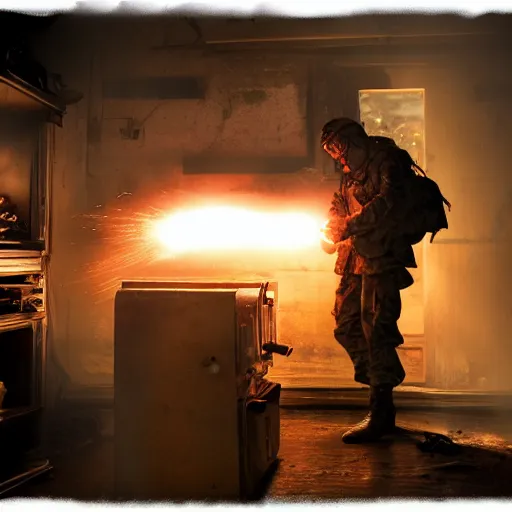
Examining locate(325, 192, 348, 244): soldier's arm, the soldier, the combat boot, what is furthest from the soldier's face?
the combat boot

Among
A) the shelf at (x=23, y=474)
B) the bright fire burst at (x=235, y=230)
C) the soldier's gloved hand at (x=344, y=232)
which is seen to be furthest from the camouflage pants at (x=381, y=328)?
the shelf at (x=23, y=474)

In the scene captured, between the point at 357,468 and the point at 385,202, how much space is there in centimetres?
188

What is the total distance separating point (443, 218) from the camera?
4305mm

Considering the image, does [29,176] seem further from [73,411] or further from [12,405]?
[73,411]

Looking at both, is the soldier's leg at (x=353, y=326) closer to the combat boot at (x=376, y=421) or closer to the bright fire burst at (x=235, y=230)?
the combat boot at (x=376, y=421)

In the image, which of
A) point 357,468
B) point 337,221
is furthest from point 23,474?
point 337,221

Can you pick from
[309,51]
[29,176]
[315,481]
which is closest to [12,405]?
[29,176]

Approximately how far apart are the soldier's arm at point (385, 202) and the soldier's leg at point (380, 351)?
16.7 inches

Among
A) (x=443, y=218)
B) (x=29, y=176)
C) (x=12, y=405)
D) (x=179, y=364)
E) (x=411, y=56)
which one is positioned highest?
(x=411, y=56)

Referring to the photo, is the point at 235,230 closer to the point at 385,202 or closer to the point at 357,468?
the point at 385,202

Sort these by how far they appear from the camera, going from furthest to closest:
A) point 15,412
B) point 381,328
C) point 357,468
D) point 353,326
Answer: point 353,326 < point 381,328 < point 15,412 < point 357,468

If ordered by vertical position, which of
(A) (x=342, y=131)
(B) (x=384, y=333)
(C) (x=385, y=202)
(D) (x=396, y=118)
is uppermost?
(D) (x=396, y=118)

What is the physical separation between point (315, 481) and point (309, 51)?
154 inches

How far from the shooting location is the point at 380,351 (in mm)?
4273
